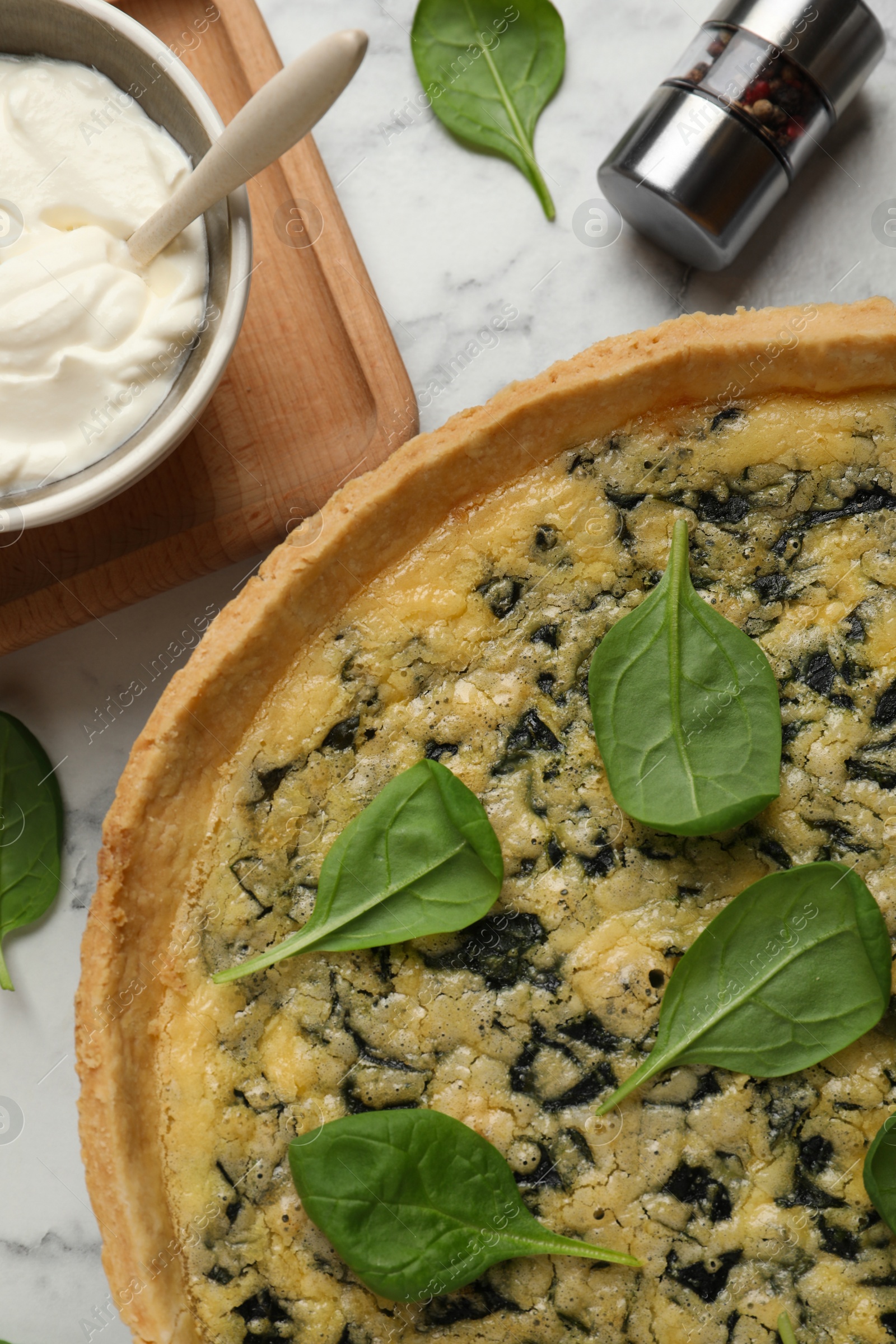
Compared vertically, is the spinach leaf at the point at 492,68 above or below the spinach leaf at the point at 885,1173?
above

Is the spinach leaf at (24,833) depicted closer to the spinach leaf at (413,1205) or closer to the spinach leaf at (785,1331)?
the spinach leaf at (413,1205)

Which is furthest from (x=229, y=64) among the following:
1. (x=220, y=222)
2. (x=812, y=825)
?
(x=812, y=825)

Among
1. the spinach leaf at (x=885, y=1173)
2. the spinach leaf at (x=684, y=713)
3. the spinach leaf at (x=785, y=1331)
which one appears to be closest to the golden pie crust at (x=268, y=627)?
the spinach leaf at (x=684, y=713)

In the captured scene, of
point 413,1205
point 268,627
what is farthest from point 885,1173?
point 268,627

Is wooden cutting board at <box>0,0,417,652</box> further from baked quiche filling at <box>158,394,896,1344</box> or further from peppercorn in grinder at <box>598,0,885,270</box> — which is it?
peppercorn in grinder at <box>598,0,885,270</box>

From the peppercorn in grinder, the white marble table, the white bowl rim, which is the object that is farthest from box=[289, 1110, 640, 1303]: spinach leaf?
the peppercorn in grinder

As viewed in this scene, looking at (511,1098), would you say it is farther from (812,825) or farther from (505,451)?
(505,451)
